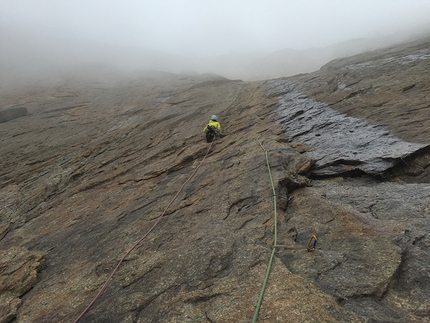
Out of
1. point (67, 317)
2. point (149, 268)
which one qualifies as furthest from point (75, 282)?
point (149, 268)

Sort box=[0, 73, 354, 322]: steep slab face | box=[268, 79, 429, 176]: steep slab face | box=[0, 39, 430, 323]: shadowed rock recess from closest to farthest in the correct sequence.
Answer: box=[0, 39, 430, 323]: shadowed rock recess
box=[0, 73, 354, 322]: steep slab face
box=[268, 79, 429, 176]: steep slab face

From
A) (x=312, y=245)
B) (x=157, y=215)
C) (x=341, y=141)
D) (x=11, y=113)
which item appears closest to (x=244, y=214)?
(x=312, y=245)

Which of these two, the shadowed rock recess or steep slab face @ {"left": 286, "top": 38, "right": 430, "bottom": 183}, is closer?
the shadowed rock recess

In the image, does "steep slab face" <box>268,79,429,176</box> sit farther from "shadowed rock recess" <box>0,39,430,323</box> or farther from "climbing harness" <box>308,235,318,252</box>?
"climbing harness" <box>308,235,318,252</box>

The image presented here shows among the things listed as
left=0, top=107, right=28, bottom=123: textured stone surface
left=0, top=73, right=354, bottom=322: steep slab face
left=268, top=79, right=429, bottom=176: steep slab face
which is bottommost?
left=0, top=73, right=354, bottom=322: steep slab face

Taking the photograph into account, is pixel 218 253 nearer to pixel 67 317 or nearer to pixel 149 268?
pixel 149 268

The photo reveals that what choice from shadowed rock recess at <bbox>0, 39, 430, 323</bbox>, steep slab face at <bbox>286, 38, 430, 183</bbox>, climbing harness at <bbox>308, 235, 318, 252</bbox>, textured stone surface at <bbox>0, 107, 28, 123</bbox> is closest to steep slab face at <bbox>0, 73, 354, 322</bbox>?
shadowed rock recess at <bbox>0, 39, 430, 323</bbox>

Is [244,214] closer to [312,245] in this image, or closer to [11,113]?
[312,245]

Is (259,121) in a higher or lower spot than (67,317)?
higher

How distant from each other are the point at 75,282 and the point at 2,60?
68674 mm

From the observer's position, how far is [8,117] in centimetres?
2155

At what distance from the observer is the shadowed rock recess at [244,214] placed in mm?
4285

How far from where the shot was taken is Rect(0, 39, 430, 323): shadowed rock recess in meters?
4.29

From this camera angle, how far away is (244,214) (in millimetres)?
6586
